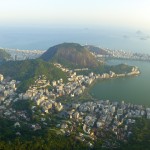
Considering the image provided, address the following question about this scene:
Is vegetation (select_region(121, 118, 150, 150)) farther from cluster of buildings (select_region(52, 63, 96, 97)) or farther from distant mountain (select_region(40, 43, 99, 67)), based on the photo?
distant mountain (select_region(40, 43, 99, 67))

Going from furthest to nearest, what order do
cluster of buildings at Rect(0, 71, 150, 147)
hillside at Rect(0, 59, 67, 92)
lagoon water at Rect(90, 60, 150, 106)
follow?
hillside at Rect(0, 59, 67, 92), lagoon water at Rect(90, 60, 150, 106), cluster of buildings at Rect(0, 71, 150, 147)

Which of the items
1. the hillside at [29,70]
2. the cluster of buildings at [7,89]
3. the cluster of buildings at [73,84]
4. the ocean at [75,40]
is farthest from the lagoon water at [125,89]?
the ocean at [75,40]

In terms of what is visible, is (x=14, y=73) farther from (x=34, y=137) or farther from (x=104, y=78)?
(x=34, y=137)

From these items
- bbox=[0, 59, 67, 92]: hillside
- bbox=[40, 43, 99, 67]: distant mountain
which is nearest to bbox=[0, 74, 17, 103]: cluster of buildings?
bbox=[0, 59, 67, 92]: hillside

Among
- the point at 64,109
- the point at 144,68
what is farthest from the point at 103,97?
the point at 144,68

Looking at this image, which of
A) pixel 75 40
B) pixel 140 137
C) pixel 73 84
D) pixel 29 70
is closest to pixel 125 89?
pixel 73 84

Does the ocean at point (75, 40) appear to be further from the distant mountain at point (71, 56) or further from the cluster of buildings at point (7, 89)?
the cluster of buildings at point (7, 89)
